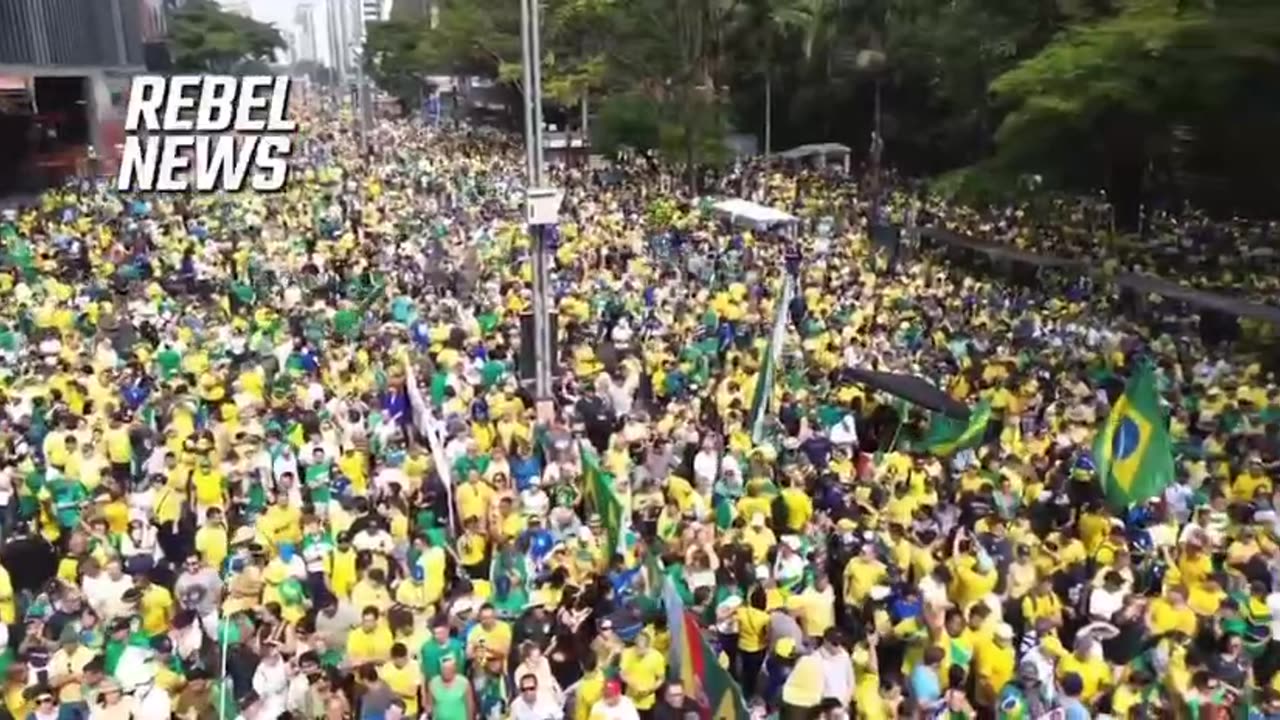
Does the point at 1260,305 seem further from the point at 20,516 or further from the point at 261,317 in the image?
the point at 20,516

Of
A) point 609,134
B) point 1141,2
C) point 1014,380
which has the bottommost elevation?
point 609,134

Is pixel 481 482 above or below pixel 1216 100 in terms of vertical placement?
below

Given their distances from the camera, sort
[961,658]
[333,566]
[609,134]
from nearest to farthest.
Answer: [961,658] → [333,566] → [609,134]

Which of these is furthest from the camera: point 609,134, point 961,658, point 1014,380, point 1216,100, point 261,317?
point 609,134

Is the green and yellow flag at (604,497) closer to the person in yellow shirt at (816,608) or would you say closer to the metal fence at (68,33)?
the person in yellow shirt at (816,608)

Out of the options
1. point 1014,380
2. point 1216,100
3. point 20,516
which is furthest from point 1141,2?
point 20,516

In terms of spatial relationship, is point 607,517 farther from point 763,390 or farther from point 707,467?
point 763,390

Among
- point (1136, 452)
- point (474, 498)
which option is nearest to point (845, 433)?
point (1136, 452)
